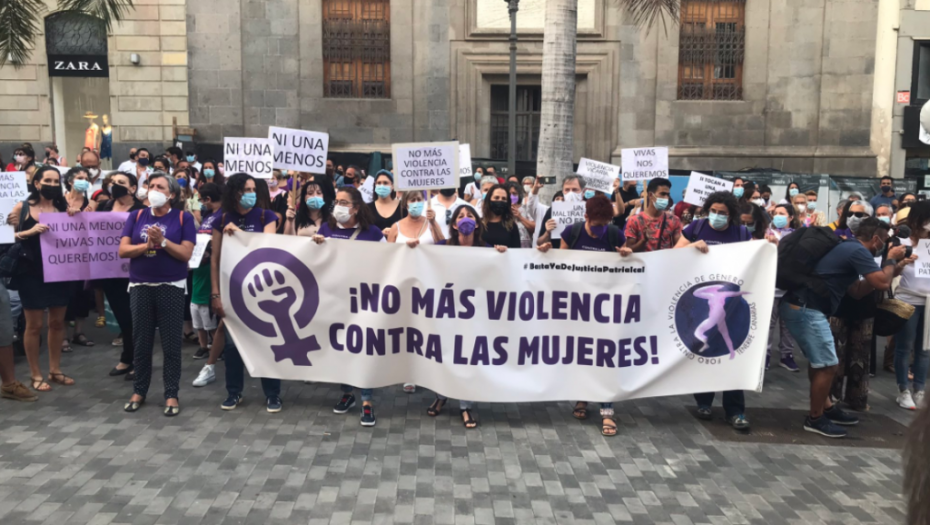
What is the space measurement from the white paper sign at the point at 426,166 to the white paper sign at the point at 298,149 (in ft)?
4.79

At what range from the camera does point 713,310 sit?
629 centimetres

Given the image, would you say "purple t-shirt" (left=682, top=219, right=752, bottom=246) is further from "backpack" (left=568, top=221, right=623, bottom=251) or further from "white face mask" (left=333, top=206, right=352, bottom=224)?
"white face mask" (left=333, top=206, right=352, bottom=224)

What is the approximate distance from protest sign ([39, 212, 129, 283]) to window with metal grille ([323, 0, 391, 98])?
48.8 ft

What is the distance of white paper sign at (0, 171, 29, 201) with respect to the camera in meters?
6.87

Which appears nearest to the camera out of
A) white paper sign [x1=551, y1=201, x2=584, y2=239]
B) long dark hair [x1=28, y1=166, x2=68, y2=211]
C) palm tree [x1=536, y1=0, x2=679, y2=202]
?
long dark hair [x1=28, y1=166, x2=68, y2=211]

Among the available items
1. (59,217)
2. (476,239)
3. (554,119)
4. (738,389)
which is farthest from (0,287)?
(554,119)

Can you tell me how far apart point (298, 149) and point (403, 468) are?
4548mm

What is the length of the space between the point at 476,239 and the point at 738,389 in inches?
96.7

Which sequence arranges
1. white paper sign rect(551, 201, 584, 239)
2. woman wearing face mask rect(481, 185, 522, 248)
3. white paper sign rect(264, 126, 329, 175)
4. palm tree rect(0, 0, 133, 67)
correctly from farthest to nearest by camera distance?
white paper sign rect(264, 126, 329, 175) < white paper sign rect(551, 201, 584, 239) < woman wearing face mask rect(481, 185, 522, 248) < palm tree rect(0, 0, 133, 67)

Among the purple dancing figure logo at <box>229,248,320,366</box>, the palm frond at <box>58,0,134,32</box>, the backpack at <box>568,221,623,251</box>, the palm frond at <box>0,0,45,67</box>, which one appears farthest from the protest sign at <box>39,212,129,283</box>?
the backpack at <box>568,221,623,251</box>

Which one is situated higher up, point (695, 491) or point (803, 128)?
point (803, 128)

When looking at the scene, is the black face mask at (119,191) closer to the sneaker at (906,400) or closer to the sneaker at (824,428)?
the sneaker at (824,428)

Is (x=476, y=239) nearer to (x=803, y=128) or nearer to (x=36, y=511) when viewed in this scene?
(x=36, y=511)

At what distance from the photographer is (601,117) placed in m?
21.8
